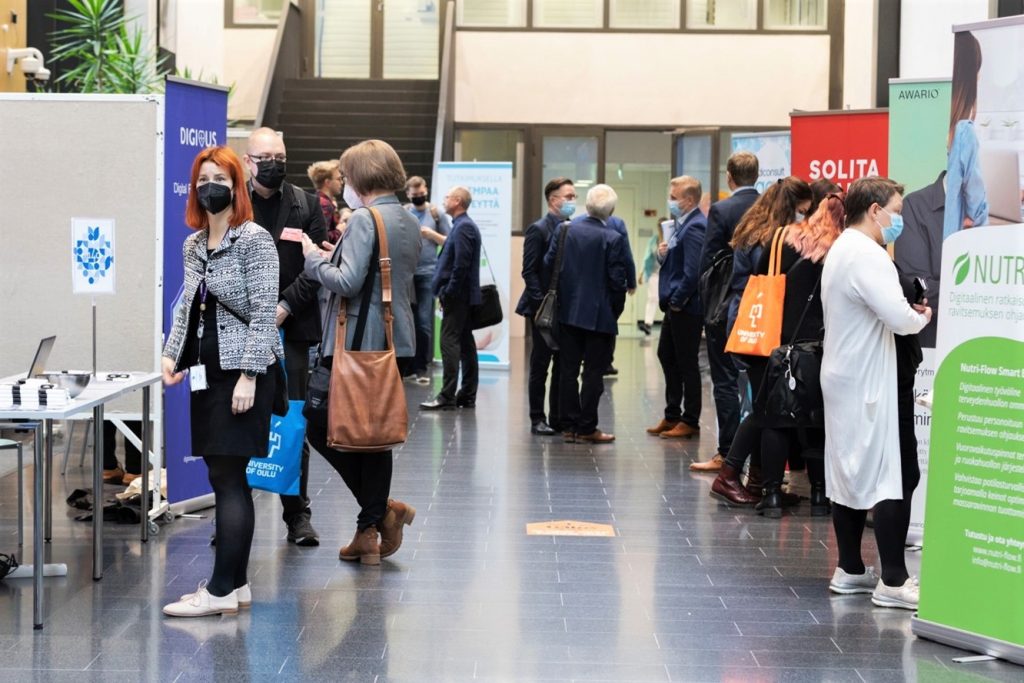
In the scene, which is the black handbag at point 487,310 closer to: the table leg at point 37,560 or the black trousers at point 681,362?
the black trousers at point 681,362

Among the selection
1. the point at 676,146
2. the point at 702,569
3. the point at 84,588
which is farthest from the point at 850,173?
the point at 676,146

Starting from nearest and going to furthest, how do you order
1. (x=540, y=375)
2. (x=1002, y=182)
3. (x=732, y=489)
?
(x=1002, y=182) → (x=732, y=489) → (x=540, y=375)

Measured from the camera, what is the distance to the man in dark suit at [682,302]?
8938 mm

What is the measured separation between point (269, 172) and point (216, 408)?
4.28 feet

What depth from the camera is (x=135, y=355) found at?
21.3ft

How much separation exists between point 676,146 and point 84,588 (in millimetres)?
13636

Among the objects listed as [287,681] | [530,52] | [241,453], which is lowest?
[287,681]

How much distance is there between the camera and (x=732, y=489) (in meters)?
7.11

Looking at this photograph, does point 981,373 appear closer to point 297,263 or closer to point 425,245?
point 297,263

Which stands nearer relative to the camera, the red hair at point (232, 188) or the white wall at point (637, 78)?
the red hair at point (232, 188)

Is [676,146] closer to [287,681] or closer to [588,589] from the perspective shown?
[588,589]

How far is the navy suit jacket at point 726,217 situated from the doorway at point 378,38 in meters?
11.7

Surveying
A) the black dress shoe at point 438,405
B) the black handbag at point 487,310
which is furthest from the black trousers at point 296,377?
the black handbag at point 487,310

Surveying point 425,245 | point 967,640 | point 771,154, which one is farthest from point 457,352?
point 967,640
